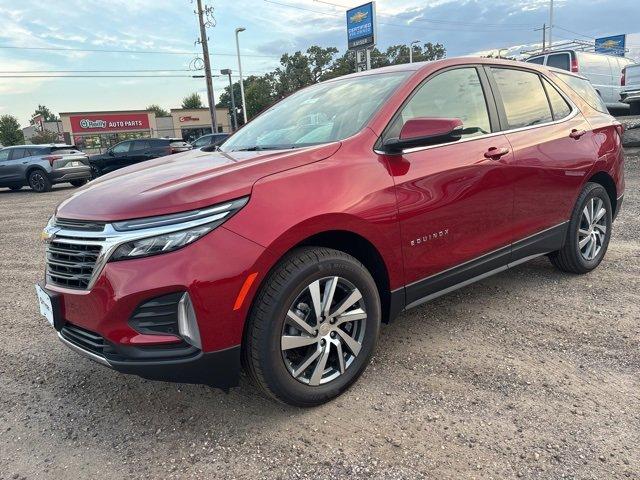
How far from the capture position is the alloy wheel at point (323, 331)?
96.1 inches

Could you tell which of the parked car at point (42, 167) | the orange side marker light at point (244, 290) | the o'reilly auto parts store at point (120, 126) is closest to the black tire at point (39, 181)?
the parked car at point (42, 167)

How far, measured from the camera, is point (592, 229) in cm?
430

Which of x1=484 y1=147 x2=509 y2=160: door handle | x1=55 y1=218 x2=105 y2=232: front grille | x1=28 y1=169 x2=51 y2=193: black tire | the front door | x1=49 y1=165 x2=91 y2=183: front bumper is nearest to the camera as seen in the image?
x1=55 y1=218 x2=105 y2=232: front grille

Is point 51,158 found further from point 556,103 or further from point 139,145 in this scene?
point 556,103

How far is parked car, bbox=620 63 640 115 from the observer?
46.3 feet

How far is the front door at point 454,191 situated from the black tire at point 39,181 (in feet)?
48.4

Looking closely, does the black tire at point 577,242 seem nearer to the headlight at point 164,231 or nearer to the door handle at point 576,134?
the door handle at point 576,134

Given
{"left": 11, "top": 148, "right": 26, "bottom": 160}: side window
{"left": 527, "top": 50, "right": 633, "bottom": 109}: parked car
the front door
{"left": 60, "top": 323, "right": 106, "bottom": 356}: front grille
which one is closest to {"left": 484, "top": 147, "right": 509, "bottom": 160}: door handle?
the front door

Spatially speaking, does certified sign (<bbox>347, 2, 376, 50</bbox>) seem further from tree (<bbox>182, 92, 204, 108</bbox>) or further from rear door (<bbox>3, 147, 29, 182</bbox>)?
tree (<bbox>182, 92, 204, 108</bbox>)

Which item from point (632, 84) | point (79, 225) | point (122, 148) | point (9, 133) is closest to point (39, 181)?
point (122, 148)

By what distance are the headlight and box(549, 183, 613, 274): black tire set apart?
3107 millimetres

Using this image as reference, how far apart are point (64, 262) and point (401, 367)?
1928 mm

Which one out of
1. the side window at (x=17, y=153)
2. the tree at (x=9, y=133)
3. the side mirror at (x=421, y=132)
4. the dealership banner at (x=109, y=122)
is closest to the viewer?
the side mirror at (x=421, y=132)

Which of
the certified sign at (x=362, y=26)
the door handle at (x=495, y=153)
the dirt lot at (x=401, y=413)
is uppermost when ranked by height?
the certified sign at (x=362, y=26)
